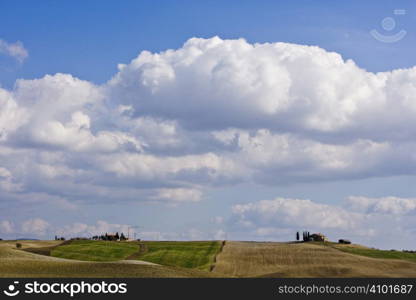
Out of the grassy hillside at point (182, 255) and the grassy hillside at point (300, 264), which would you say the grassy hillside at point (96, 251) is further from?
the grassy hillside at point (300, 264)

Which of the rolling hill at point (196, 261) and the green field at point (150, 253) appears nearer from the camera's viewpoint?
the rolling hill at point (196, 261)

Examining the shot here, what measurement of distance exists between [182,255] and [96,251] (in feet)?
78.4

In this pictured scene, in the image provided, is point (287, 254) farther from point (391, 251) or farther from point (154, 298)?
point (154, 298)

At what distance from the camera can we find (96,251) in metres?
174

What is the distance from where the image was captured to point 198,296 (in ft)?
205

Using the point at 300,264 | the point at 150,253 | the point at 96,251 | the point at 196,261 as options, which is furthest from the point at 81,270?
the point at 96,251

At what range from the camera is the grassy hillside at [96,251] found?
160m

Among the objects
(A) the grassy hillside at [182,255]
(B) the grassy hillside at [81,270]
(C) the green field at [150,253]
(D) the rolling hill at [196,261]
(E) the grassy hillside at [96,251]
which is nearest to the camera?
(B) the grassy hillside at [81,270]

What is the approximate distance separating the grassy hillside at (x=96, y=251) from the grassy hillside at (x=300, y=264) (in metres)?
26.0

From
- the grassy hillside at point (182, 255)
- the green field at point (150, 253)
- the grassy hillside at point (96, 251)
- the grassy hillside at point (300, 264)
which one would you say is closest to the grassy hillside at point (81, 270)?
the grassy hillside at point (300, 264)

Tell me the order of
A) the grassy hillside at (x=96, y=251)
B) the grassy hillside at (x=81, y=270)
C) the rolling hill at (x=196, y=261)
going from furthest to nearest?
the grassy hillside at (x=96, y=251) → the rolling hill at (x=196, y=261) → the grassy hillside at (x=81, y=270)

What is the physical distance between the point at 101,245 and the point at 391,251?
279ft

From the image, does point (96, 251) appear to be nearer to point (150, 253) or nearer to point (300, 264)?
point (150, 253)

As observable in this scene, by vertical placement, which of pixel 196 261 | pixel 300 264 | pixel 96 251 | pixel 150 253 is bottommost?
pixel 300 264
